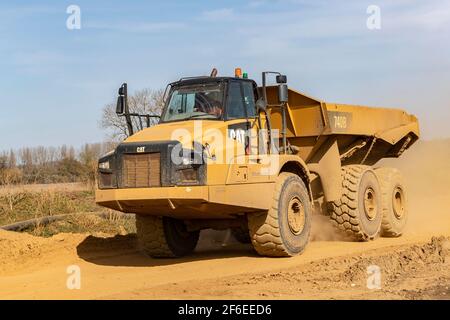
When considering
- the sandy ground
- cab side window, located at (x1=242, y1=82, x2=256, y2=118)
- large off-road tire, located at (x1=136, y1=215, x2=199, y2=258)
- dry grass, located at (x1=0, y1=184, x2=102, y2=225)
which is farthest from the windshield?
dry grass, located at (x1=0, y1=184, x2=102, y2=225)

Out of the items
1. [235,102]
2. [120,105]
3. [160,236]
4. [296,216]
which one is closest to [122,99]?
[120,105]

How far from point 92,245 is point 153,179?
131 inches

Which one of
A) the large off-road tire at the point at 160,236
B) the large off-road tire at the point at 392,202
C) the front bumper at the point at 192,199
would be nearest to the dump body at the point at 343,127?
the large off-road tire at the point at 392,202

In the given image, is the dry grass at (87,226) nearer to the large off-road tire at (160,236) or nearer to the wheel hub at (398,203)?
the large off-road tire at (160,236)

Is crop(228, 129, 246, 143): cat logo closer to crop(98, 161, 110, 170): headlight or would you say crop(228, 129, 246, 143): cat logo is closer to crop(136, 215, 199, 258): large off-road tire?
crop(98, 161, 110, 170): headlight

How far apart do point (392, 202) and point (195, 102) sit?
5126mm

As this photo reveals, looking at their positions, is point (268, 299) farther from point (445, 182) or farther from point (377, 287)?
point (445, 182)

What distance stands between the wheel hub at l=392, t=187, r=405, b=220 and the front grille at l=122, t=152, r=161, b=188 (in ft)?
19.9

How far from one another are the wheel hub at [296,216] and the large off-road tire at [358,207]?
1645 mm

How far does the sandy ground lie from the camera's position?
684 centimetres

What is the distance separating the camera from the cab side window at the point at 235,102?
9141 mm

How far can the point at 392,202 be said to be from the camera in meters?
12.5

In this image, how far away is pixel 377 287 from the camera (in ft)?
22.4

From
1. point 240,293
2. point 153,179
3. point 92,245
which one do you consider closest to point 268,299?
point 240,293
